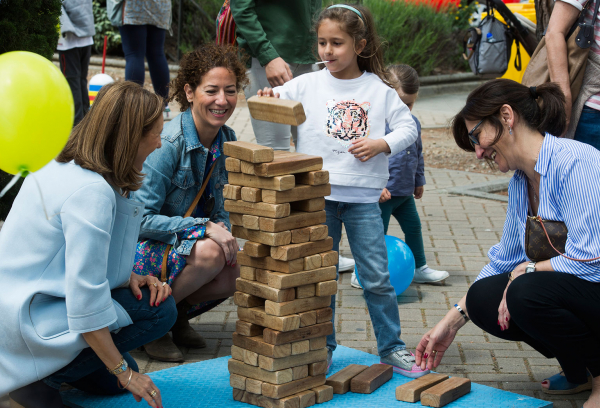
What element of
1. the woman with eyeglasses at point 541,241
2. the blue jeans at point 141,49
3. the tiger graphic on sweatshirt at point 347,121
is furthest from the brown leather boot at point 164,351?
the blue jeans at point 141,49

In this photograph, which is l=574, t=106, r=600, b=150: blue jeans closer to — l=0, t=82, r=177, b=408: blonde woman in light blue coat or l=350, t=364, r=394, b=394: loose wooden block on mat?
l=350, t=364, r=394, b=394: loose wooden block on mat

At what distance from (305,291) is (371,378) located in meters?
0.52

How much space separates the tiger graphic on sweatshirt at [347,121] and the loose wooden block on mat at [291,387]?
107cm

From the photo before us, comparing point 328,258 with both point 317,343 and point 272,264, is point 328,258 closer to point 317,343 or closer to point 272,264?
point 272,264

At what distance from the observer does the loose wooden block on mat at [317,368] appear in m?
2.98

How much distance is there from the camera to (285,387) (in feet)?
9.43

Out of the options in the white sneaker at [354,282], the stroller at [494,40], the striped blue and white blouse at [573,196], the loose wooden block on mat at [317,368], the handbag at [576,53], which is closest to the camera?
the striped blue and white blouse at [573,196]

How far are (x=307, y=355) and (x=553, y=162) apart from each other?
1.25m

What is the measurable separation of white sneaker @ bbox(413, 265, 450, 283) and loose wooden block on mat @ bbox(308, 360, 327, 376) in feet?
5.47

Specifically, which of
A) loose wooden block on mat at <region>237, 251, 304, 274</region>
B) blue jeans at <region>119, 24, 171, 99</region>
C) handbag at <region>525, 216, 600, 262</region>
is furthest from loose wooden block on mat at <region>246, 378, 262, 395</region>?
blue jeans at <region>119, 24, 171, 99</region>

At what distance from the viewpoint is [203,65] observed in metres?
3.46

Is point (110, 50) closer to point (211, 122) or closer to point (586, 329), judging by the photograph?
point (211, 122)

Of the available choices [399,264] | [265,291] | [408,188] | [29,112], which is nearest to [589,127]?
[408,188]

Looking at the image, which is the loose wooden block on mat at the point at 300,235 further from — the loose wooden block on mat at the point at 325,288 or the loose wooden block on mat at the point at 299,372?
the loose wooden block on mat at the point at 299,372
